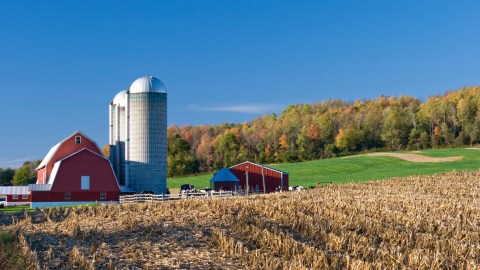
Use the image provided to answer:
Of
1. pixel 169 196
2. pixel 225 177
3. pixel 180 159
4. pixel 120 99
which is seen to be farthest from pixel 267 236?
pixel 180 159

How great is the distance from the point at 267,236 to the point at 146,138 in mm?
36214

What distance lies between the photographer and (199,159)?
360 ft

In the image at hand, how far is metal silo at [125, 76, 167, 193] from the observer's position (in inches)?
2106

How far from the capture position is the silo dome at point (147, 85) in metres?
54.1

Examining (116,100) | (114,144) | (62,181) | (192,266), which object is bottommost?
(192,266)

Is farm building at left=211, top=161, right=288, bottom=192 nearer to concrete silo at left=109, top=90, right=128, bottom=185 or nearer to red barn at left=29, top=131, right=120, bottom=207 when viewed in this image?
concrete silo at left=109, top=90, right=128, bottom=185

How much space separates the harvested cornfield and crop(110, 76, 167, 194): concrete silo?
23.7 metres

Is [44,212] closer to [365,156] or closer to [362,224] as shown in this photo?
[362,224]

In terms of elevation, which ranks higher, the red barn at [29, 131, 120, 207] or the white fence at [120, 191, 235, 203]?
the red barn at [29, 131, 120, 207]

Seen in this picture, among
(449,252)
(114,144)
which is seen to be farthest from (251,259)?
(114,144)

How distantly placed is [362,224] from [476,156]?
59.7m

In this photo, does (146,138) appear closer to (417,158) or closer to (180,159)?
(417,158)

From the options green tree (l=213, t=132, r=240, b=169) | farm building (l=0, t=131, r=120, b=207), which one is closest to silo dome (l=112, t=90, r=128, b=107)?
farm building (l=0, t=131, r=120, b=207)

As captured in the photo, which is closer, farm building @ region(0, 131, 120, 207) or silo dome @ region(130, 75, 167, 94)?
farm building @ region(0, 131, 120, 207)
